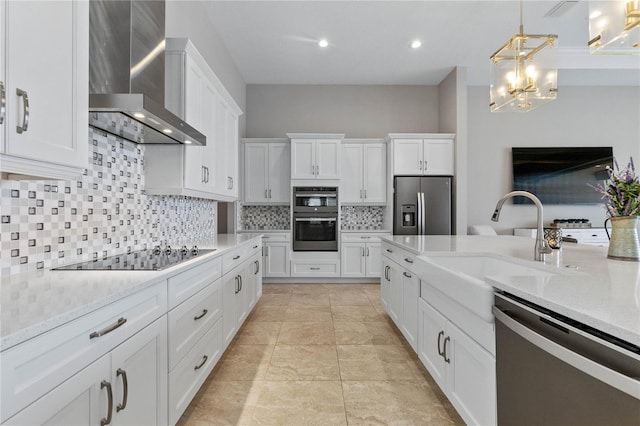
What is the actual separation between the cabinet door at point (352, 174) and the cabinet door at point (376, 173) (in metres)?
0.08

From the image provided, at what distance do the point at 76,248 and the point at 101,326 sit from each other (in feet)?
3.00

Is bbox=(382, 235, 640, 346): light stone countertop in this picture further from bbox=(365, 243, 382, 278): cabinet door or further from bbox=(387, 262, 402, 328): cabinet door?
bbox=(365, 243, 382, 278): cabinet door

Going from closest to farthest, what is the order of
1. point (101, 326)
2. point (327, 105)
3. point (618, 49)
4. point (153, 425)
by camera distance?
1. point (101, 326)
2. point (153, 425)
3. point (618, 49)
4. point (327, 105)

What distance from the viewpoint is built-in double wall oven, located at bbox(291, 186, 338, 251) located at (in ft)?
16.1

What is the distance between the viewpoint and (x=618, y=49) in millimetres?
1982

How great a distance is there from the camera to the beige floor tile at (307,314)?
3.28 meters

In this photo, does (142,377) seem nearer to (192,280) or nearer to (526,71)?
(192,280)

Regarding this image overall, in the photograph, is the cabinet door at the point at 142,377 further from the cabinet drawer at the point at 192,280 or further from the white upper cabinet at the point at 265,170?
the white upper cabinet at the point at 265,170

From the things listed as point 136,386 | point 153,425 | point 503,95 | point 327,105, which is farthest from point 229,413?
point 327,105

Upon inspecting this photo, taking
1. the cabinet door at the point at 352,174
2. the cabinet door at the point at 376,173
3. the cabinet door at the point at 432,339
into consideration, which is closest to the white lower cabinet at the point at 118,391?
the cabinet door at the point at 432,339

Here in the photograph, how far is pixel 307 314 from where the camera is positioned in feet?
11.3

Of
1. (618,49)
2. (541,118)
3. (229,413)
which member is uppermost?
(541,118)

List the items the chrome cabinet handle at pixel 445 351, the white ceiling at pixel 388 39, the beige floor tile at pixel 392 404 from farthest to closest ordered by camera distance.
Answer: the white ceiling at pixel 388 39 → the beige floor tile at pixel 392 404 → the chrome cabinet handle at pixel 445 351

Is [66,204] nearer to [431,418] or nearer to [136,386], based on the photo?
[136,386]
